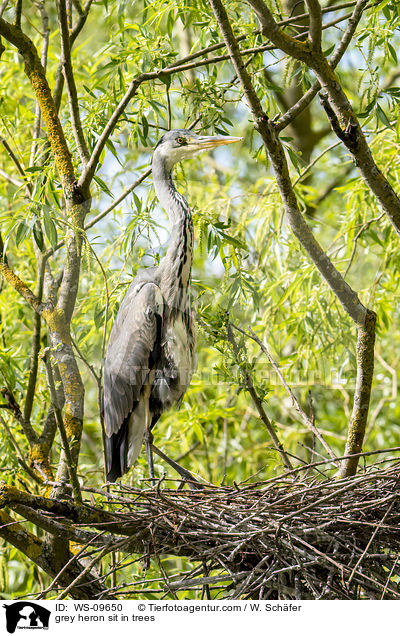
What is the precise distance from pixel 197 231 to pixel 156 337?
425 millimetres

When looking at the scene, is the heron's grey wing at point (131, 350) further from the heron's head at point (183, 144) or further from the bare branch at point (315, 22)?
the bare branch at point (315, 22)

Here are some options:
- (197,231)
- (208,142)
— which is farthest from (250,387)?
(208,142)

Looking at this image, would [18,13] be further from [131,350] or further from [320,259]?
[320,259]

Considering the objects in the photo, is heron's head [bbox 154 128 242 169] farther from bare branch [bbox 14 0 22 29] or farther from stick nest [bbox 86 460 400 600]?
stick nest [bbox 86 460 400 600]

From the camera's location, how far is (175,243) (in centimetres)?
246

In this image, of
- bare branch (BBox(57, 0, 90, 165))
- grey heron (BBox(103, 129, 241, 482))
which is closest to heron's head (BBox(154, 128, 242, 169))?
grey heron (BBox(103, 129, 241, 482))

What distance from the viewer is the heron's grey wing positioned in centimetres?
236

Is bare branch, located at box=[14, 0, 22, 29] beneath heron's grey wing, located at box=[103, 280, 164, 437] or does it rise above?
above

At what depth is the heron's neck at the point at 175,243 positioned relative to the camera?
2441mm

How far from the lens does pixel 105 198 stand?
2889 mm
